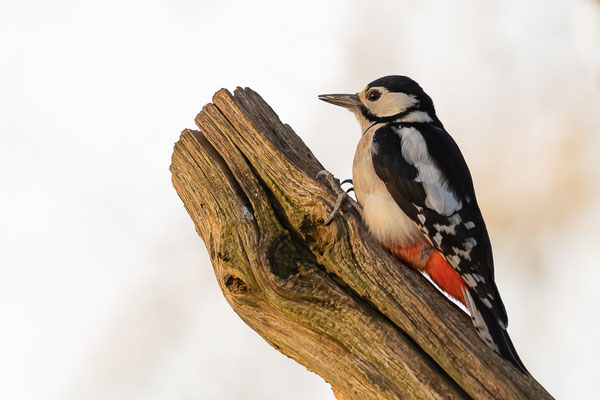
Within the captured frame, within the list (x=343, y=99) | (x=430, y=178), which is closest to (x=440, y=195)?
(x=430, y=178)

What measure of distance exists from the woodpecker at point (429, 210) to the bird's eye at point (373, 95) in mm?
243

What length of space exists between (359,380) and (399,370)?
0.14 meters

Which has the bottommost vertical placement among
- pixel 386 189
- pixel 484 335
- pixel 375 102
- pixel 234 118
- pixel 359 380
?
pixel 359 380

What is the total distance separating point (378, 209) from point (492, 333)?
2.28 feet

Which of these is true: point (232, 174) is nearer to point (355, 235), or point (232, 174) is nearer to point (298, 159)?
point (298, 159)

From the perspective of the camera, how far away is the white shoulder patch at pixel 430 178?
105 inches

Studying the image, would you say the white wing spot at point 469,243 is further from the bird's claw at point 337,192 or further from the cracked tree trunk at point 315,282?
the bird's claw at point 337,192

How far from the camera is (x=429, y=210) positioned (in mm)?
2637

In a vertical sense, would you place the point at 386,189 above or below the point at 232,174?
above

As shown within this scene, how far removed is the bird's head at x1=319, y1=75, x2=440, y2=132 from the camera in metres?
3.11

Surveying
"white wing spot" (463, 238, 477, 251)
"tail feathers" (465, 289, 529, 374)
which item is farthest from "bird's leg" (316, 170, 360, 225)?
"tail feathers" (465, 289, 529, 374)

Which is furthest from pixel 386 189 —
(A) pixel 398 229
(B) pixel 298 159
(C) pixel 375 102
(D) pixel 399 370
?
(D) pixel 399 370

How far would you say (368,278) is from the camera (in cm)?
232

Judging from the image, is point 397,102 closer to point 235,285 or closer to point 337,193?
point 337,193
